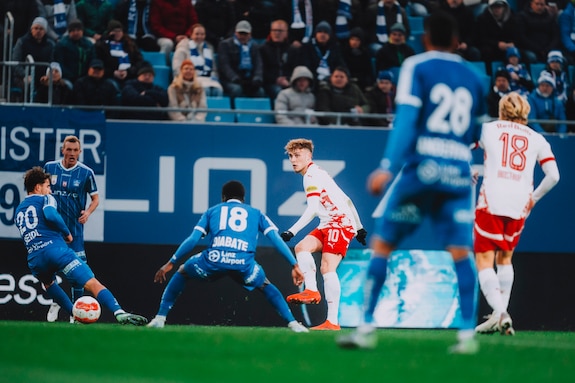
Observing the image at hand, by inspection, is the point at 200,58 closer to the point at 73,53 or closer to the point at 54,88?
the point at 73,53

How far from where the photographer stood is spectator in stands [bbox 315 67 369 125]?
15.6m

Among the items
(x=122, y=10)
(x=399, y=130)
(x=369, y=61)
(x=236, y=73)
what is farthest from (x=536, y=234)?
(x=399, y=130)

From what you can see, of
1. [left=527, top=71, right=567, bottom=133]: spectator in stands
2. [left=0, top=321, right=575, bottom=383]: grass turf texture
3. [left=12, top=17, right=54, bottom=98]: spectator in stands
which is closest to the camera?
[left=0, top=321, right=575, bottom=383]: grass turf texture

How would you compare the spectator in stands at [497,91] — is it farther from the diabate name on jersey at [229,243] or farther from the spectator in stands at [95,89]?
the diabate name on jersey at [229,243]

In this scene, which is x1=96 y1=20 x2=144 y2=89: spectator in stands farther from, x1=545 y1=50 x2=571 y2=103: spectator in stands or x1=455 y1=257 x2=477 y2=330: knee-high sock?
x1=455 y1=257 x2=477 y2=330: knee-high sock

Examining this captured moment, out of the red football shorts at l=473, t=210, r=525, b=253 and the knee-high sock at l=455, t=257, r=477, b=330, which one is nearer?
the knee-high sock at l=455, t=257, r=477, b=330

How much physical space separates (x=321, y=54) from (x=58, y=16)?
423 centimetres

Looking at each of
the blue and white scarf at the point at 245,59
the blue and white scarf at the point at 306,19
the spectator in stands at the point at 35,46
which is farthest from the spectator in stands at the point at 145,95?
the blue and white scarf at the point at 306,19

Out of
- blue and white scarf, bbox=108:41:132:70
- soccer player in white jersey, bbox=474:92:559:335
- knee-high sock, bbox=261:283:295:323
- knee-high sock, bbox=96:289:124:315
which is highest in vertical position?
blue and white scarf, bbox=108:41:132:70

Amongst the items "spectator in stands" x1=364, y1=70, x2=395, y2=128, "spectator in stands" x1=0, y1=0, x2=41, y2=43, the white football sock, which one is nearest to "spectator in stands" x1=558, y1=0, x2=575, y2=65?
"spectator in stands" x1=364, y1=70, x2=395, y2=128

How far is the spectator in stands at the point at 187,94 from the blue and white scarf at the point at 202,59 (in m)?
1.05

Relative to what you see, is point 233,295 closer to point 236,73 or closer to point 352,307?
point 352,307

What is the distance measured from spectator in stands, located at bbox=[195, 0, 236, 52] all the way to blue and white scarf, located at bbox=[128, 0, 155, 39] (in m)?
0.93

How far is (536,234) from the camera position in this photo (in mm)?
15047
